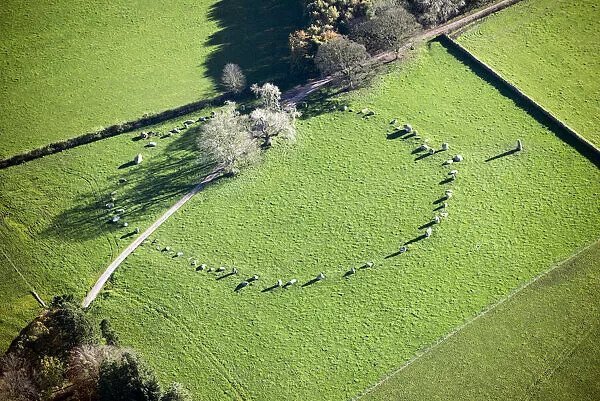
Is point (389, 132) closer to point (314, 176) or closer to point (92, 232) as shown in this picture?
point (314, 176)

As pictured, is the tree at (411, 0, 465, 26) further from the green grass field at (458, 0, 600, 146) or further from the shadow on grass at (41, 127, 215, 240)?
the shadow on grass at (41, 127, 215, 240)

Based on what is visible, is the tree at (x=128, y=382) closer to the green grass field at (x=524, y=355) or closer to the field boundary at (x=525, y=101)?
the green grass field at (x=524, y=355)

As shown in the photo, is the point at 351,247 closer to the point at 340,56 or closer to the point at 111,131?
the point at 340,56

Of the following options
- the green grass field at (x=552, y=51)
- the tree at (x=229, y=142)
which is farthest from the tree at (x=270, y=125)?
the green grass field at (x=552, y=51)

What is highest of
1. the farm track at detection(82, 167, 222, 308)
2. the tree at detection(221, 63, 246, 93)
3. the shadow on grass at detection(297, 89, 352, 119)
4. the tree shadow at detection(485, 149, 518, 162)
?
the tree at detection(221, 63, 246, 93)

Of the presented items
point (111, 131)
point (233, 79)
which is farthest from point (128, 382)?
point (233, 79)

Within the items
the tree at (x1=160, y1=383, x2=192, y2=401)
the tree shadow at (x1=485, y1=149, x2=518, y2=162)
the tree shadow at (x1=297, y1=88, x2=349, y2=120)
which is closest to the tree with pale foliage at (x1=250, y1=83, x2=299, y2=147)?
the tree shadow at (x1=297, y1=88, x2=349, y2=120)
